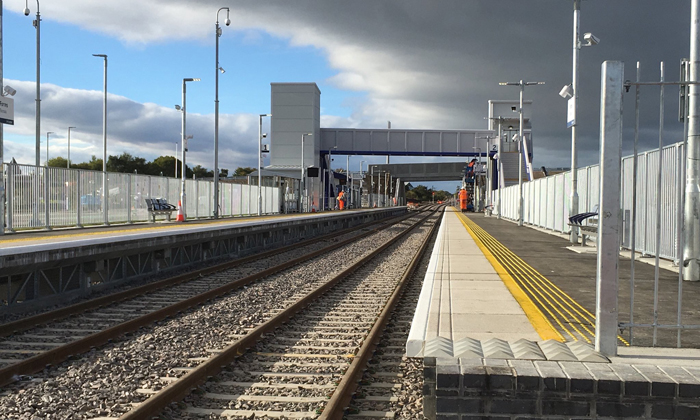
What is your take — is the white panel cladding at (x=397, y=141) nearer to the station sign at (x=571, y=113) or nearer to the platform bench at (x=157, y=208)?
the platform bench at (x=157, y=208)

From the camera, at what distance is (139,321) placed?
844cm

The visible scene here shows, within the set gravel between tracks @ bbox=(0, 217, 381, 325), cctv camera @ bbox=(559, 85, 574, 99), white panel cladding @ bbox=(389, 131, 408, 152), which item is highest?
white panel cladding @ bbox=(389, 131, 408, 152)

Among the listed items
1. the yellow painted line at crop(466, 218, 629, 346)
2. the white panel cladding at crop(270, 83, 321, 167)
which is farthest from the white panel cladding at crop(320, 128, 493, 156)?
the yellow painted line at crop(466, 218, 629, 346)

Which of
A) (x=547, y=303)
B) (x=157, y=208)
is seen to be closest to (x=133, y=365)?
(x=547, y=303)

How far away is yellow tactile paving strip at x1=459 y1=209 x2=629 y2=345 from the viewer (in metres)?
6.29

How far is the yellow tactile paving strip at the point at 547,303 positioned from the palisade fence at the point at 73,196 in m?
15.3

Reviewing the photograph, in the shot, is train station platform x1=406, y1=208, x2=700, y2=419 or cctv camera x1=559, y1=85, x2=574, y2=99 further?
cctv camera x1=559, y1=85, x2=574, y2=99

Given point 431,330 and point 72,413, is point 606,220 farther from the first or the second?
point 72,413

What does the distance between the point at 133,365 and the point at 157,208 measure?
75.8ft

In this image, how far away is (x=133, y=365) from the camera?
6.40 metres

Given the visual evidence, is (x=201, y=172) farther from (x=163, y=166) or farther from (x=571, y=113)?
(x=571, y=113)

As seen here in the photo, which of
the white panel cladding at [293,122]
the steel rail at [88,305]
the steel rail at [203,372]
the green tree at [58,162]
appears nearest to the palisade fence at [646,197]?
the steel rail at [203,372]

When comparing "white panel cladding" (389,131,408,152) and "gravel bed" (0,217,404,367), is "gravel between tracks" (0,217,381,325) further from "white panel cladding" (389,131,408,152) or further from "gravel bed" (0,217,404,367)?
"white panel cladding" (389,131,408,152)

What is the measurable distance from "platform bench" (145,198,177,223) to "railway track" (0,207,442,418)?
18045 mm
